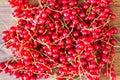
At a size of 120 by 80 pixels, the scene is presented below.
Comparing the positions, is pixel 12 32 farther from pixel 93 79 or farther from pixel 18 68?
pixel 93 79

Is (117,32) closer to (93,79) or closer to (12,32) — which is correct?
(93,79)

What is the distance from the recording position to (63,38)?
2.17ft

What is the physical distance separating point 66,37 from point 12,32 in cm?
15

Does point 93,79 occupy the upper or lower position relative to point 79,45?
lower

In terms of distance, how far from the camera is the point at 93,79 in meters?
0.67

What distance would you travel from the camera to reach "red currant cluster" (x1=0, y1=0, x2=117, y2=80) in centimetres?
66

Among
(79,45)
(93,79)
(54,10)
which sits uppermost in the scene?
(54,10)

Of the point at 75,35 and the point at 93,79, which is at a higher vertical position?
the point at 75,35

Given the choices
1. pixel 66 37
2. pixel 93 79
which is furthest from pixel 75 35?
pixel 93 79

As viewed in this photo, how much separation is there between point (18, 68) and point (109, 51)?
0.27m

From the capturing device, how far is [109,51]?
0.69 metres

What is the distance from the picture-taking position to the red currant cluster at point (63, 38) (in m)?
0.66

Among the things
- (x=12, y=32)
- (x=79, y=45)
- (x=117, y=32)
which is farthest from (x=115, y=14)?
(x=12, y=32)

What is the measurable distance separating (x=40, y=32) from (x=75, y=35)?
99 mm
